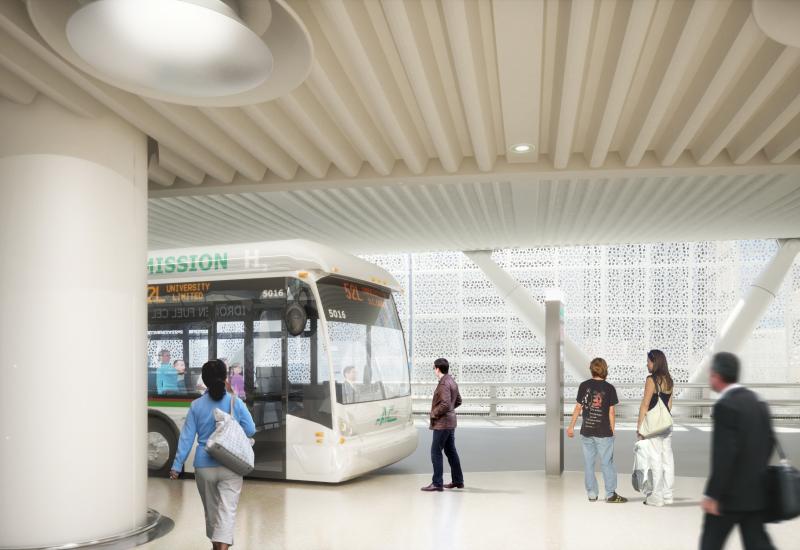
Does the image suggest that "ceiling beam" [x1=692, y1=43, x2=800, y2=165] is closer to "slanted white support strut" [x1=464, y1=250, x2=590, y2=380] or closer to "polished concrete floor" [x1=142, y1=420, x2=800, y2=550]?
"polished concrete floor" [x1=142, y1=420, x2=800, y2=550]

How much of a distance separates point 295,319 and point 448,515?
120 inches

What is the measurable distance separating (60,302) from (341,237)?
962cm

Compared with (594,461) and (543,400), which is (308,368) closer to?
(594,461)

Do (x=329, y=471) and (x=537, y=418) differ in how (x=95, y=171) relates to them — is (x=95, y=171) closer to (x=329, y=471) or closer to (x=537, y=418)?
(x=329, y=471)

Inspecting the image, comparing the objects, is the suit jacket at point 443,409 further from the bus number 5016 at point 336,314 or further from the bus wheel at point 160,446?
the bus wheel at point 160,446

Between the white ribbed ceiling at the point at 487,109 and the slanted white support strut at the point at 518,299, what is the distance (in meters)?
5.89

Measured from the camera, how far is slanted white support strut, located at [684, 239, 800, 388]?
17.3 meters

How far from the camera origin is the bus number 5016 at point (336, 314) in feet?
31.7

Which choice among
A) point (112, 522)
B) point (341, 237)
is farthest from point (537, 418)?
point (112, 522)

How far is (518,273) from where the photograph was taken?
64.6 feet

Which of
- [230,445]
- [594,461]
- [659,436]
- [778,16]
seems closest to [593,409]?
[594,461]

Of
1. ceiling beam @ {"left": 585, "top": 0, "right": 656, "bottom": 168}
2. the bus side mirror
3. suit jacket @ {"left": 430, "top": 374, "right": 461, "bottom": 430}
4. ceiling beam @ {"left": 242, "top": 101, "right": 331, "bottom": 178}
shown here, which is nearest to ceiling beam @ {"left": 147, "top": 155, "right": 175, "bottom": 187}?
ceiling beam @ {"left": 242, "top": 101, "right": 331, "bottom": 178}

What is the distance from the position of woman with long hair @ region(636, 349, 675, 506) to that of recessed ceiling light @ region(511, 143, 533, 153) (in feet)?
8.53

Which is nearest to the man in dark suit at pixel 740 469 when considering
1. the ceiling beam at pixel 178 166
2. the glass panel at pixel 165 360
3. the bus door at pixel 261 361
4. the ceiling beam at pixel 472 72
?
the ceiling beam at pixel 472 72
